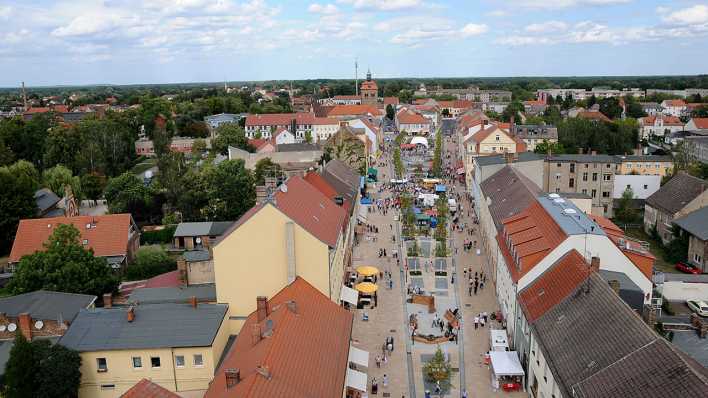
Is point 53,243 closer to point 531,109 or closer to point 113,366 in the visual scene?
point 113,366

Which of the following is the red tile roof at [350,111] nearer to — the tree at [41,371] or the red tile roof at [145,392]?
the tree at [41,371]

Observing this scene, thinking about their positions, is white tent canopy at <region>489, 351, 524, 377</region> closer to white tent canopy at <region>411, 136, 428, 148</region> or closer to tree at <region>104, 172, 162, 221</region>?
tree at <region>104, 172, 162, 221</region>

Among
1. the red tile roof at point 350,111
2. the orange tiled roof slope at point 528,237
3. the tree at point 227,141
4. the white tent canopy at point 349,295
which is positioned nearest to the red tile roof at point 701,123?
the red tile roof at point 350,111

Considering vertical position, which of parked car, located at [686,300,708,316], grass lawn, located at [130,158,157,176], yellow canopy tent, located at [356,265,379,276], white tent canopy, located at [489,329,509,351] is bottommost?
parked car, located at [686,300,708,316]

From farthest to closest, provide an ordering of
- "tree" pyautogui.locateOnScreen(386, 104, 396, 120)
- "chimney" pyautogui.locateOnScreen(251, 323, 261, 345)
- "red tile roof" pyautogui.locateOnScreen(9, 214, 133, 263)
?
"tree" pyautogui.locateOnScreen(386, 104, 396, 120) < "red tile roof" pyautogui.locateOnScreen(9, 214, 133, 263) < "chimney" pyautogui.locateOnScreen(251, 323, 261, 345)

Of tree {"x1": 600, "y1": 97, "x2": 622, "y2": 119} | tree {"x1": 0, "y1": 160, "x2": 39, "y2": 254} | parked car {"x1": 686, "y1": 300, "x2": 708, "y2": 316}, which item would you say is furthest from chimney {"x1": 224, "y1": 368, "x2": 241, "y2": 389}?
tree {"x1": 600, "y1": 97, "x2": 622, "y2": 119}

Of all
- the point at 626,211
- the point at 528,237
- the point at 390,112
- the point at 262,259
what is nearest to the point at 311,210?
the point at 262,259
